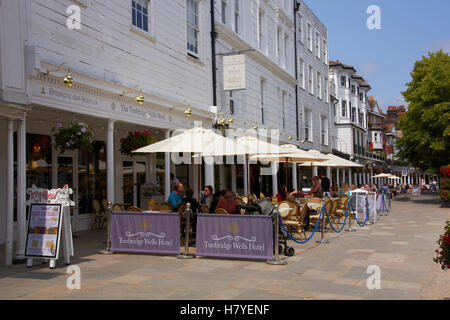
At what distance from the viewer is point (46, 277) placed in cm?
711

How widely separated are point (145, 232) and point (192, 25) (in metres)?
9.78

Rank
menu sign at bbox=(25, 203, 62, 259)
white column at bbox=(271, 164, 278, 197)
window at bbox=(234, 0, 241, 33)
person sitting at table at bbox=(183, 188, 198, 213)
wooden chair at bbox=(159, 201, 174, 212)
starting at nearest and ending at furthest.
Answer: menu sign at bbox=(25, 203, 62, 259), person sitting at table at bbox=(183, 188, 198, 213), wooden chair at bbox=(159, 201, 174, 212), window at bbox=(234, 0, 241, 33), white column at bbox=(271, 164, 278, 197)

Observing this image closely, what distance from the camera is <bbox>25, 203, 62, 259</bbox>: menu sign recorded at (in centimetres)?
780

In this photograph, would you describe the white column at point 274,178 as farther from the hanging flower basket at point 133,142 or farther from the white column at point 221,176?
the hanging flower basket at point 133,142

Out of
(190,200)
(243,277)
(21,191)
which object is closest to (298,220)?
(190,200)

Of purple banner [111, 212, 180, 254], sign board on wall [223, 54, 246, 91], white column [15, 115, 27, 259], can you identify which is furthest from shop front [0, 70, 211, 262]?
purple banner [111, 212, 180, 254]

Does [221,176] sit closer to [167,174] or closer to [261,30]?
[167,174]

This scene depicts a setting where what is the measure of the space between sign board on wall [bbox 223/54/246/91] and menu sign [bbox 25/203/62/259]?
9.79m

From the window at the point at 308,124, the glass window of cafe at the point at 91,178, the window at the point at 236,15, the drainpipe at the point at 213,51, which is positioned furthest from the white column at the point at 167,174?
the window at the point at 308,124

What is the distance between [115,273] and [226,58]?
1125 centimetres

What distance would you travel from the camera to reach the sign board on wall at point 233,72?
1647cm

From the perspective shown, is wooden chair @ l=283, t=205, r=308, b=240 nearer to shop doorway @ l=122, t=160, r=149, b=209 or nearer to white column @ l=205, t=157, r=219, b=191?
white column @ l=205, t=157, r=219, b=191

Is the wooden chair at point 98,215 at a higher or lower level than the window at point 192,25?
lower

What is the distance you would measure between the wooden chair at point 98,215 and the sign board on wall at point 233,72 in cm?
632
